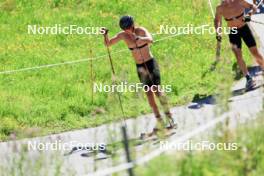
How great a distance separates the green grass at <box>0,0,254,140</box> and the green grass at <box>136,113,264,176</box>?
9.35ft

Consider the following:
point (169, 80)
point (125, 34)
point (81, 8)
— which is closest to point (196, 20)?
point (81, 8)

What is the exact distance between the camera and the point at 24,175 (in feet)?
21.3
